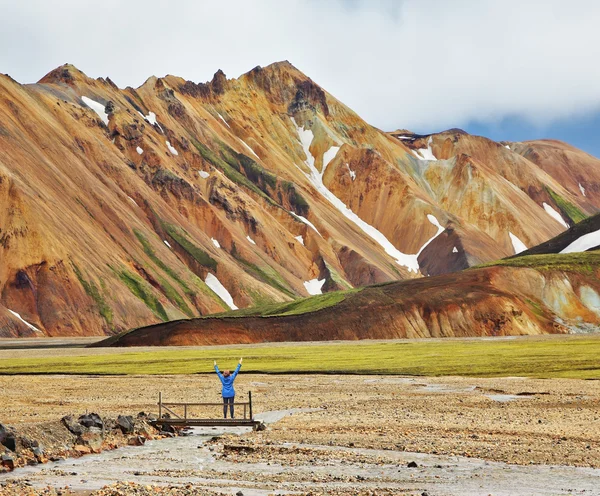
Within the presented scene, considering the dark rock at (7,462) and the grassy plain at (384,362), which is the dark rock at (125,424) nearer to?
the dark rock at (7,462)

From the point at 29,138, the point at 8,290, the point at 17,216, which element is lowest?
the point at 8,290

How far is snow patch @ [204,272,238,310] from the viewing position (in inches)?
6900

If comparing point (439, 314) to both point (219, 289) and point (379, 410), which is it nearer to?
point (219, 289)

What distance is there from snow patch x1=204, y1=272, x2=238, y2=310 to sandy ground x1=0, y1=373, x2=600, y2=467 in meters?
117

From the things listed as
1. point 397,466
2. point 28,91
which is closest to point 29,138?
point 28,91

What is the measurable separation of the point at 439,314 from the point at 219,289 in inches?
2776

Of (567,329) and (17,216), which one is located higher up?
(17,216)

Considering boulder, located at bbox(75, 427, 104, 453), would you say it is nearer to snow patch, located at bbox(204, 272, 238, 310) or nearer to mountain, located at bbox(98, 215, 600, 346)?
mountain, located at bbox(98, 215, 600, 346)

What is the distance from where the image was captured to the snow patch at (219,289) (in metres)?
175

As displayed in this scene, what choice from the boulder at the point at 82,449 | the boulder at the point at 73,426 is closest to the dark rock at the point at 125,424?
the boulder at the point at 73,426

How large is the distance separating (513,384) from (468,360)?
59.3ft

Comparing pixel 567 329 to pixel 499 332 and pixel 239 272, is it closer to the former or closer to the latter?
pixel 499 332

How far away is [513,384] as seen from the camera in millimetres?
47906

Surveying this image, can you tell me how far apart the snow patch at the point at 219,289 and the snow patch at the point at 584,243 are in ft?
207
